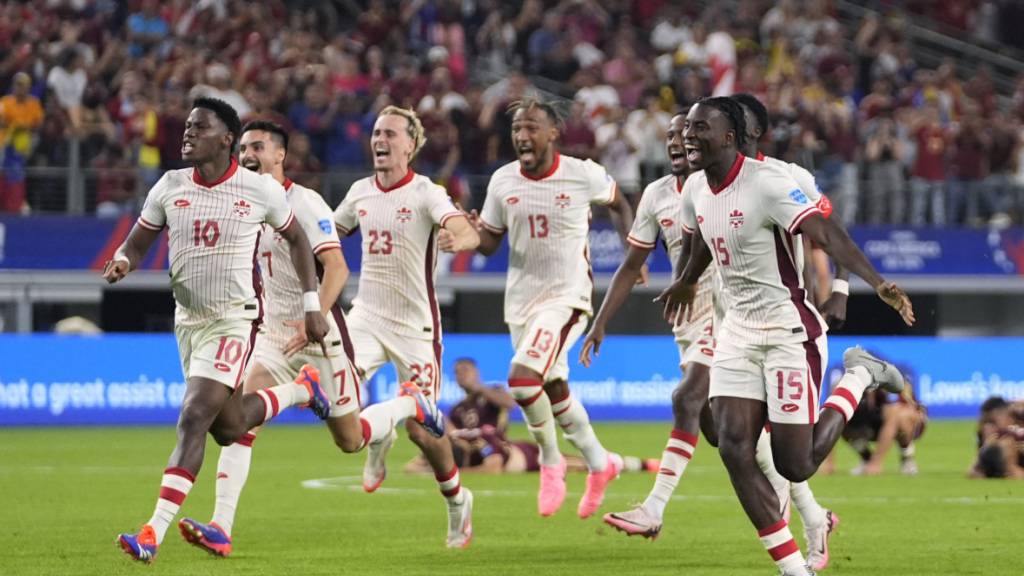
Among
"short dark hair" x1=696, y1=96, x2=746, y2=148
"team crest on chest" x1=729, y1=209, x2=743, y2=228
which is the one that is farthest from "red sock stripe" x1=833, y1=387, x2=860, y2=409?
"short dark hair" x1=696, y1=96, x2=746, y2=148

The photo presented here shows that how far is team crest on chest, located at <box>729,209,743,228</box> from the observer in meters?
9.04

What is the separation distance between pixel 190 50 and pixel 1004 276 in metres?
13.1

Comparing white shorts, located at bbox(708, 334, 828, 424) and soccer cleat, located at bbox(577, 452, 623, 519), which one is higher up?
white shorts, located at bbox(708, 334, 828, 424)

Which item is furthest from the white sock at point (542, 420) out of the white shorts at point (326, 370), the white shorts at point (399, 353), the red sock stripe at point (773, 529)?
the red sock stripe at point (773, 529)

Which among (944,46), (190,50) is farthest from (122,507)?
(944,46)

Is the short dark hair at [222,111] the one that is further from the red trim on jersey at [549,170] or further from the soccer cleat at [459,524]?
the red trim on jersey at [549,170]

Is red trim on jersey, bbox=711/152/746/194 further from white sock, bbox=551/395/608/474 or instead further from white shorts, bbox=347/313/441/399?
white sock, bbox=551/395/608/474

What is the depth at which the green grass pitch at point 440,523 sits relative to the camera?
34.0ft

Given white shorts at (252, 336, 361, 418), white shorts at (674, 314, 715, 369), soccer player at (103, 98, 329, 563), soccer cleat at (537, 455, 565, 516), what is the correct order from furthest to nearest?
soccer cleat at (537, 455, 565, 516), white shorts at (674, 314, 715, 369), white shorts at (252, 336, 361, 418), soccer player at (103, 98, 329, 563)

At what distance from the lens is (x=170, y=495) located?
9.96 metres

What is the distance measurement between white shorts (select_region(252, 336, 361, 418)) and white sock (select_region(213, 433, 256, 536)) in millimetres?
533

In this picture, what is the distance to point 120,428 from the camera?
2470cm

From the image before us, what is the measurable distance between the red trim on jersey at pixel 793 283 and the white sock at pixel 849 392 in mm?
580

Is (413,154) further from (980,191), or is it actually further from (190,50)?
(980,191)
